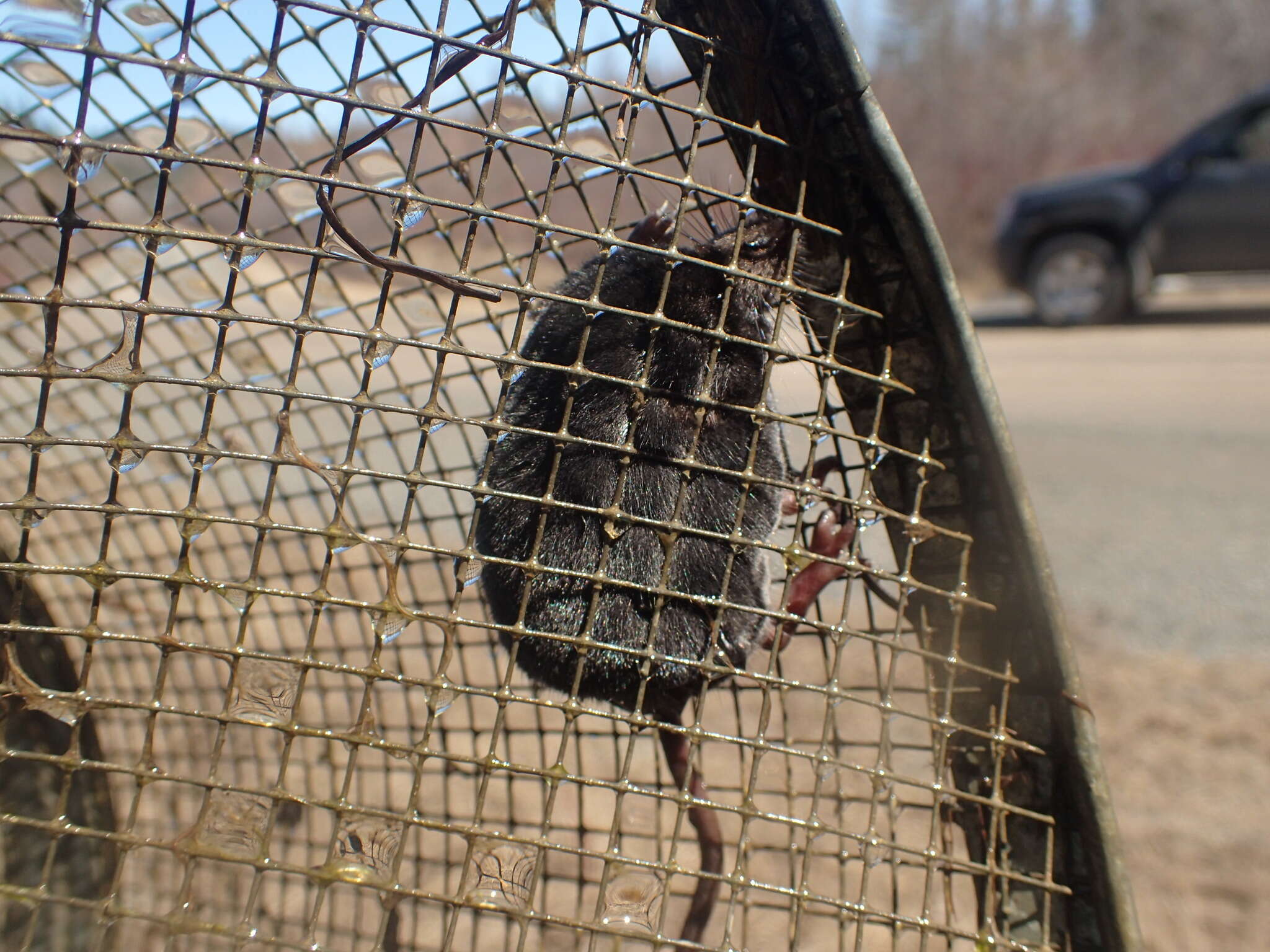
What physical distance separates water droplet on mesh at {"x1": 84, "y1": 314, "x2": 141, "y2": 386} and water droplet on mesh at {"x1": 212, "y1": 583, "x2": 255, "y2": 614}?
0.23m

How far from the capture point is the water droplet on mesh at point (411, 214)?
40.1 inches

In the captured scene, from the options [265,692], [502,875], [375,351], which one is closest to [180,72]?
[375,351]

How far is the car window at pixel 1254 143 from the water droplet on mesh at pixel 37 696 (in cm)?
1193

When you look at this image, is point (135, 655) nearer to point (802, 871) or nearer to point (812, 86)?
point (802, 871)

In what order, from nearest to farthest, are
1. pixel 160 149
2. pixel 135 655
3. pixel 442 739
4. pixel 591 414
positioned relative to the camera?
1. pixel 160 149
2. pixel 591 414
3. pixel 442 739
4. pixel 135 655

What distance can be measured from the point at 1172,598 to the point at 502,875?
4032mm

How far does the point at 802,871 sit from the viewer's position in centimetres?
118

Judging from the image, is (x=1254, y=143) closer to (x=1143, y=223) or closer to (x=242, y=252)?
(x=1143, y=223)

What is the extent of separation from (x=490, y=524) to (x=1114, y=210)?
36.5ft

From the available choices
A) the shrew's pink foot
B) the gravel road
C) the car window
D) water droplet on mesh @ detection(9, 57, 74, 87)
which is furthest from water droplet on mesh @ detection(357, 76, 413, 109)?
the car window

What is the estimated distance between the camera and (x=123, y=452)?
101 centimetres

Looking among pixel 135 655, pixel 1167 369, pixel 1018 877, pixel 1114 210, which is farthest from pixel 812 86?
pixel 1114 210

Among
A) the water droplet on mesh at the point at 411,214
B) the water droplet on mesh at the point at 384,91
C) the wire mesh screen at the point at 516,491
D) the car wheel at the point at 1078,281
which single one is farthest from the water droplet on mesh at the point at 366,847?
the car wheel at the point at 1078,281

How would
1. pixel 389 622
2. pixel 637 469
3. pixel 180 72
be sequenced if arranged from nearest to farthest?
1. pixel 180 72
2. pixel 389 622
3. pixel 637 469
